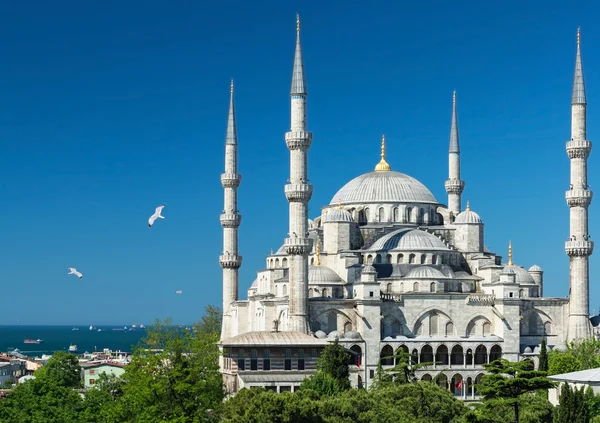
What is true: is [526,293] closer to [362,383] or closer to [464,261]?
[464,261]

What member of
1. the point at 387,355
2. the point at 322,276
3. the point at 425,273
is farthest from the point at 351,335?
the point at 425,273

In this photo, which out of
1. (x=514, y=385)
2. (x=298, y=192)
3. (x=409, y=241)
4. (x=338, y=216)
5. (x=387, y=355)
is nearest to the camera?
(x=514, y=385)

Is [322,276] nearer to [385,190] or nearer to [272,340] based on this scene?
[272,340]

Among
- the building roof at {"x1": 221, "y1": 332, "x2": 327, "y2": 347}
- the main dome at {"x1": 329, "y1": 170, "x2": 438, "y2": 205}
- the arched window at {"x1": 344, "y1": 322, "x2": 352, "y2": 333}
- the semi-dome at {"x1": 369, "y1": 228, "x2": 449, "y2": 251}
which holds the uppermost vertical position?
the main dome at {"x1": 329, "y1": 170, "x2": 438, "y2": 205}

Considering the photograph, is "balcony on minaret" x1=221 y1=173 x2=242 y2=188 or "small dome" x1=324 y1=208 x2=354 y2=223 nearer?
"small dome" x1=324 y1=208 x2=354 y2=223

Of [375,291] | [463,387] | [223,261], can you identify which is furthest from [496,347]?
[223,261]

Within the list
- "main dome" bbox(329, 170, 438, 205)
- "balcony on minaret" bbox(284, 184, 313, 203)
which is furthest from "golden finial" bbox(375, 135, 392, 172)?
"balcony on minaret" bbox(284, 184, 313, 203)

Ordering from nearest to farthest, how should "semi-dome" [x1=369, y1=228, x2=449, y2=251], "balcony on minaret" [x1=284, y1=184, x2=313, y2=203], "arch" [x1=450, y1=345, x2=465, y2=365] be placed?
1. "balcony on minaret" [x1=284, y1=184, x2=313, y2=203]
2. "arch" [x1=450, y1=345, x2=465, y2=365]
3. "semi-dome" [x1=369, y1=228, x2=449, y2=251]

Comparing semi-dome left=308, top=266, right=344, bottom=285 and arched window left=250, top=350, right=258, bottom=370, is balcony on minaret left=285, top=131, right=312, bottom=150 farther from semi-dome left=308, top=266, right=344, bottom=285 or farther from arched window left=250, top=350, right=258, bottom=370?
arched window left=250, top=350, right=258, bottom=370
